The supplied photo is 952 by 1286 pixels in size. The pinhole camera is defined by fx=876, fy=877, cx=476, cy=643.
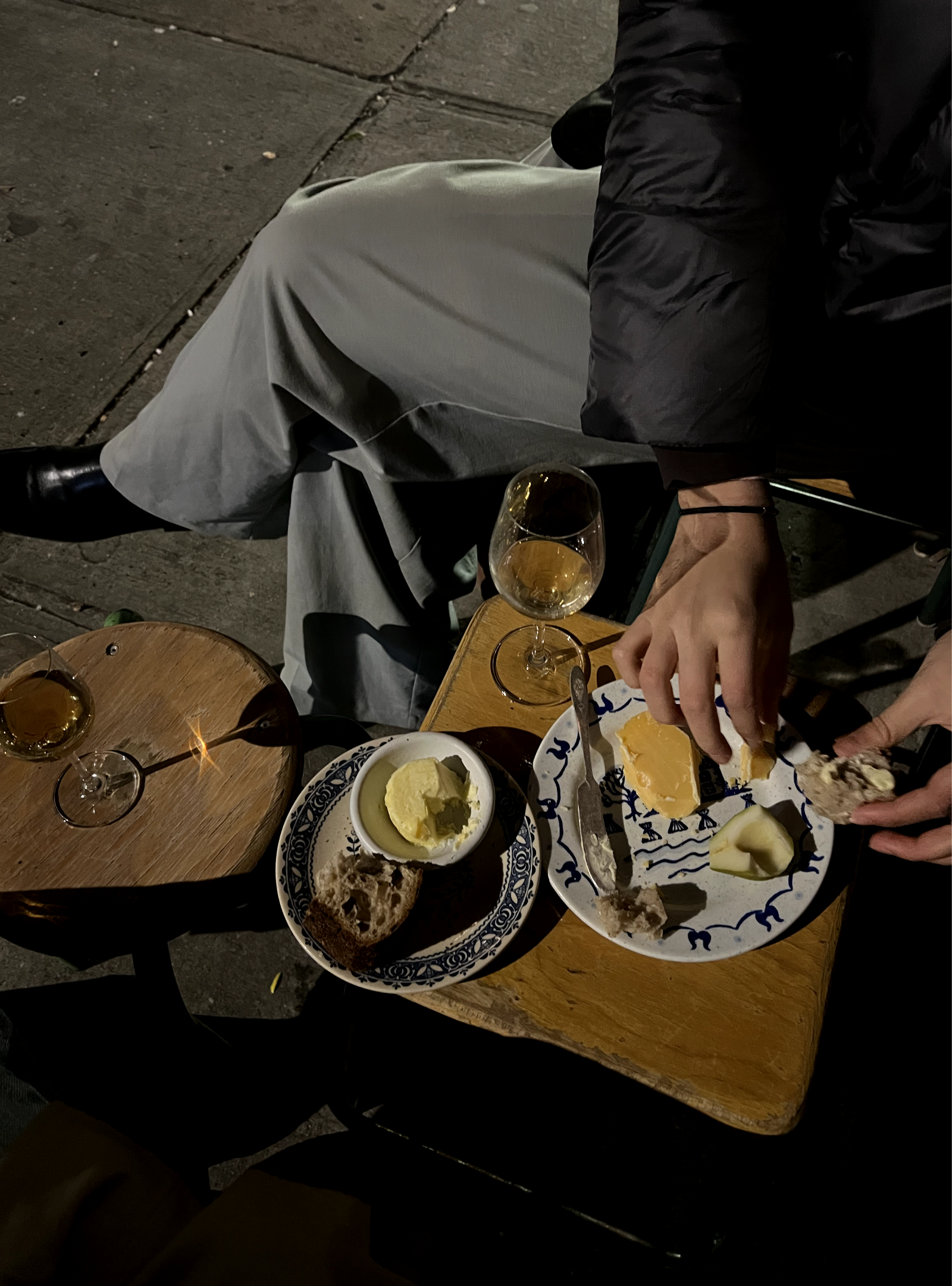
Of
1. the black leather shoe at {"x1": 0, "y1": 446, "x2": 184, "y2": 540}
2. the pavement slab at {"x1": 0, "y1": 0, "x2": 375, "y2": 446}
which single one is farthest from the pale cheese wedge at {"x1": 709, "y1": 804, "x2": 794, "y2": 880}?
the pavement slab at {"x1": 0, "y1": 0, "x2": 375, "y2": 446}

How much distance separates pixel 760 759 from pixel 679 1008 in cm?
40

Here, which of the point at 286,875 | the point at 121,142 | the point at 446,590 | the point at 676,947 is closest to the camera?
the point at 676,947

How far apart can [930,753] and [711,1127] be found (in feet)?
2.93

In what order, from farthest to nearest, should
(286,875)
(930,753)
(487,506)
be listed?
(487,506) < (930,753) < (286,875)

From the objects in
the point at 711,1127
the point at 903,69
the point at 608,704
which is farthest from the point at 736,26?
the point at 711,1127

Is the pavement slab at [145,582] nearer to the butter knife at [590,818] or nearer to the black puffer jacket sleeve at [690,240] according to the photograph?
the butter knife at [590,818]

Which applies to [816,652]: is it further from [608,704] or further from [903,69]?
[903,69]

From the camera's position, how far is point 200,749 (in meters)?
1.63

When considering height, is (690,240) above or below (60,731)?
above

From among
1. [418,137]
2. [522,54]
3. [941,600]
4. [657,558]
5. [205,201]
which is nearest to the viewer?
[657,558]

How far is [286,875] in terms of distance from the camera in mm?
1354

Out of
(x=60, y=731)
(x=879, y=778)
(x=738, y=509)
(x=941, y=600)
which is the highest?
(x=738, y=509)

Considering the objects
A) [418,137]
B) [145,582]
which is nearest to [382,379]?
[145,582]

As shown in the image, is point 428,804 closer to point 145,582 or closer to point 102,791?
point 102,791
